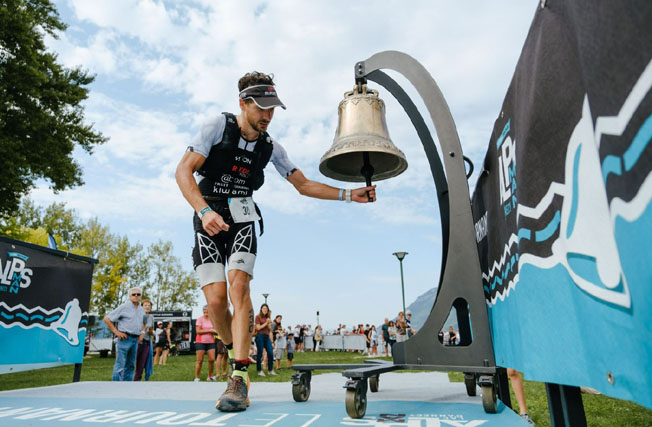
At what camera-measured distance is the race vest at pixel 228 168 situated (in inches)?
132

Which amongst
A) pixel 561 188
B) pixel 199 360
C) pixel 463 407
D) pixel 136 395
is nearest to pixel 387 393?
pixel 463 407

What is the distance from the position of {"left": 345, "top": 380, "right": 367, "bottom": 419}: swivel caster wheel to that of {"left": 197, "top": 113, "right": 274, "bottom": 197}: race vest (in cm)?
183

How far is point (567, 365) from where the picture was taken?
1492mm

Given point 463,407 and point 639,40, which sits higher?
point 639,40

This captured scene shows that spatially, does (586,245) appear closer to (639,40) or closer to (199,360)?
(639,40)

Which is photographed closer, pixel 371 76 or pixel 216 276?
pixel 216 276

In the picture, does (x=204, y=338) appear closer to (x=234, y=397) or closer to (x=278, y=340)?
(x=278, y=340)

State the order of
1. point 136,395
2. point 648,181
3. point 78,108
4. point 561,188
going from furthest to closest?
point 78,108 < point 136,395 < point 561,188 < point 648,181

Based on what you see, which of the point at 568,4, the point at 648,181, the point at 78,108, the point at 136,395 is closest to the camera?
the point at 648,181

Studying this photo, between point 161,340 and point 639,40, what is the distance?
19154 millimetres

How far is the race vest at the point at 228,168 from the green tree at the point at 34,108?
12.8 m

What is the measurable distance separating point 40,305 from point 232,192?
386 cm

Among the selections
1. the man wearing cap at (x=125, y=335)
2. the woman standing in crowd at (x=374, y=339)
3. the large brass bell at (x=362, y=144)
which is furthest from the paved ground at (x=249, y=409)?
the woman standing in crowd at (x=374, y=339)

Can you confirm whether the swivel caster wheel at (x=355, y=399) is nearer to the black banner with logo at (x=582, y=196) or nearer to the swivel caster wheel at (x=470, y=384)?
the black banner with logo at (x=582, y=196)
